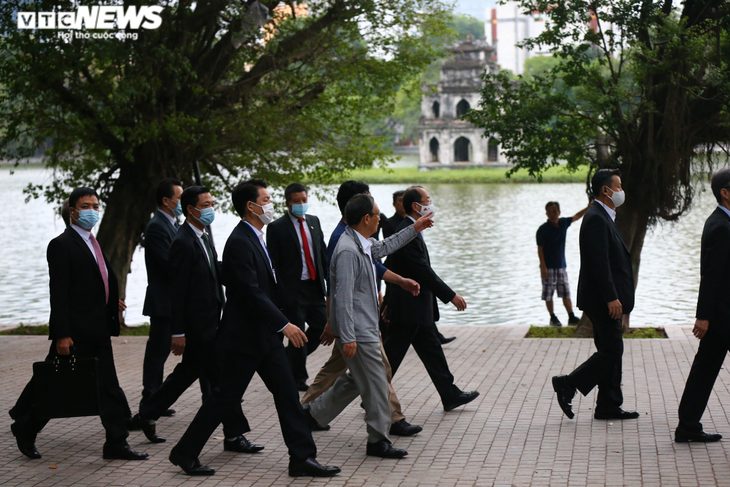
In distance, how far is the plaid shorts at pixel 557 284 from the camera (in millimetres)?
12797

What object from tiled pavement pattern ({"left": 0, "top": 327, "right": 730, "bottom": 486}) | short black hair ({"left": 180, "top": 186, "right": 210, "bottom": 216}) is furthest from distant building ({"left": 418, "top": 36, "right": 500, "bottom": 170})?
short black hair ({"left": 180, "top": 186, "right": 210, "bottom": 216})

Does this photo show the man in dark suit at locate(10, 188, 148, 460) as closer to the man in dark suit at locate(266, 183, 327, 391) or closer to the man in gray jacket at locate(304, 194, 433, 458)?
the man in gray jacket at locate(304, 194, 433, 458)

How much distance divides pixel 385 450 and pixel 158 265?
258cm

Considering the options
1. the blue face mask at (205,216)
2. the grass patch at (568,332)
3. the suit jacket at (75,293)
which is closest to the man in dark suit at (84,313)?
the suit jacket at (75,293)

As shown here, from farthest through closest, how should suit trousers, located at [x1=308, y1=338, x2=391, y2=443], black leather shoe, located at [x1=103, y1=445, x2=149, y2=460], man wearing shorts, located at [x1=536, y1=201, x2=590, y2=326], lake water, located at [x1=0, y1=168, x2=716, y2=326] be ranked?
lake water, located at [x1=0, y1=168, x2=716, y2=326]
man wearing shorts, located at [x1=536, y1=201, x2=590, y2=326]
black leather shoe, located at [x1=103, y1=445, x2=149, y2=460]
suit trousers, located at [x1=308, y1=338, x2=391, y2=443]

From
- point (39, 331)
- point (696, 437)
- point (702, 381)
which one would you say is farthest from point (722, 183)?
point (39, 331)

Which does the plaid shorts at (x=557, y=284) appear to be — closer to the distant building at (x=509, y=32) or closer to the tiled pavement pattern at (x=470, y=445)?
the tiled pavement pattern at (x=470, y=445)

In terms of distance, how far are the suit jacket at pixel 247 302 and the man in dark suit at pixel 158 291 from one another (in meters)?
1.63

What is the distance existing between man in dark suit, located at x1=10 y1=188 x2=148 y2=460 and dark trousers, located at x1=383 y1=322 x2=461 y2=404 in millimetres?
2177

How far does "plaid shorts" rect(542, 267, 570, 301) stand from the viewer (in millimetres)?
12797

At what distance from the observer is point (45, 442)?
6.79 m

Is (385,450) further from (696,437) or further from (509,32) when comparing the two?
(509,32)

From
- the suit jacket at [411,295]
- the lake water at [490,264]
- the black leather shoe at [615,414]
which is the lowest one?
the lake water at [490,264]

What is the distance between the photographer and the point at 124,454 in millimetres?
6164
